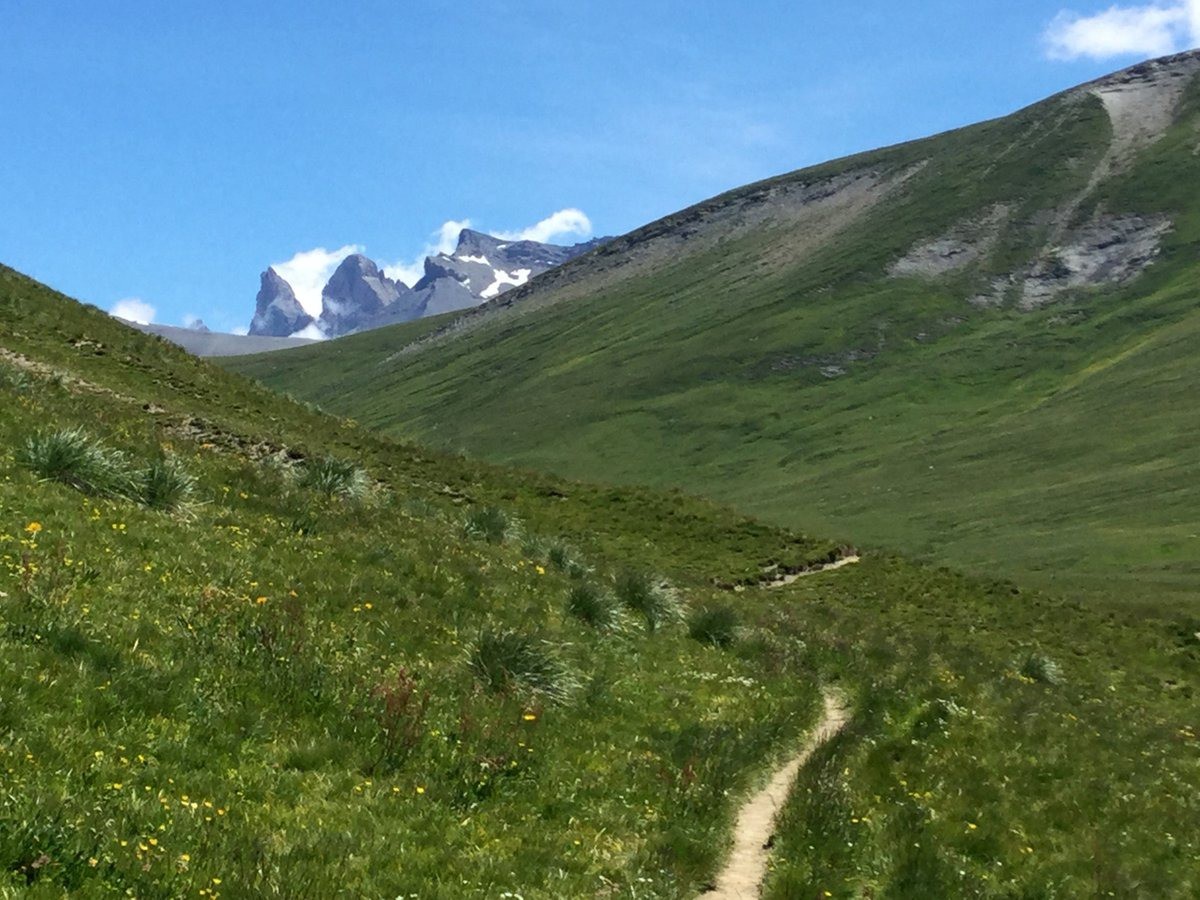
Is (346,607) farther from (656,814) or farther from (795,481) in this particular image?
(795,481)

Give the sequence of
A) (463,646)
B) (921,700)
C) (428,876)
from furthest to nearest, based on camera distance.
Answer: (921,700) < (463,646) < (428,876)

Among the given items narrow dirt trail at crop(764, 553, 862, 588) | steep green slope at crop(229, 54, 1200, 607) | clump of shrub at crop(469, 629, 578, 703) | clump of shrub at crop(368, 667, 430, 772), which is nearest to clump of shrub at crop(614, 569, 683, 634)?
clump of shrub at crop(469, 629, 578, 703)

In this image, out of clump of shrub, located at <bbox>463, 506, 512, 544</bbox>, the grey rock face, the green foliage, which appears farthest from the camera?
the grey rock face

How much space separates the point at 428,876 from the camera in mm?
9266

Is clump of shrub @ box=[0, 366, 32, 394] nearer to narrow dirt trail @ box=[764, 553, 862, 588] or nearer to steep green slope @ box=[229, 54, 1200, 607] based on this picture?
narrow dirt trail @ box=[764, 553, 862, 588]

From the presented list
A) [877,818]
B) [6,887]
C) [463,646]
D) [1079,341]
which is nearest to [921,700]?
[877,818]

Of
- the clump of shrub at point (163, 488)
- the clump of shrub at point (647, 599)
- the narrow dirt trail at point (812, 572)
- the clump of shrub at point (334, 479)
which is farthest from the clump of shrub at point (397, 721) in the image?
the narrow dirt trail at point (812, 572)

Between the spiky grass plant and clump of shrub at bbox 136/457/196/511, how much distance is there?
20cm

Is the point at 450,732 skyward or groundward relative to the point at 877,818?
skyward

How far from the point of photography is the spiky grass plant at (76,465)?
58.9ft

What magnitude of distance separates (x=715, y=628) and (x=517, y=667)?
378 inches

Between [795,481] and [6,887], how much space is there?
121 m

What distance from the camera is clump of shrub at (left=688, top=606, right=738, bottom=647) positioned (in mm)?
24144

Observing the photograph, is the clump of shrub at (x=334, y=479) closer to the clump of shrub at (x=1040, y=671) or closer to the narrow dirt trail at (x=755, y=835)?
the narrow dirt trail at (x=755, y=835)
